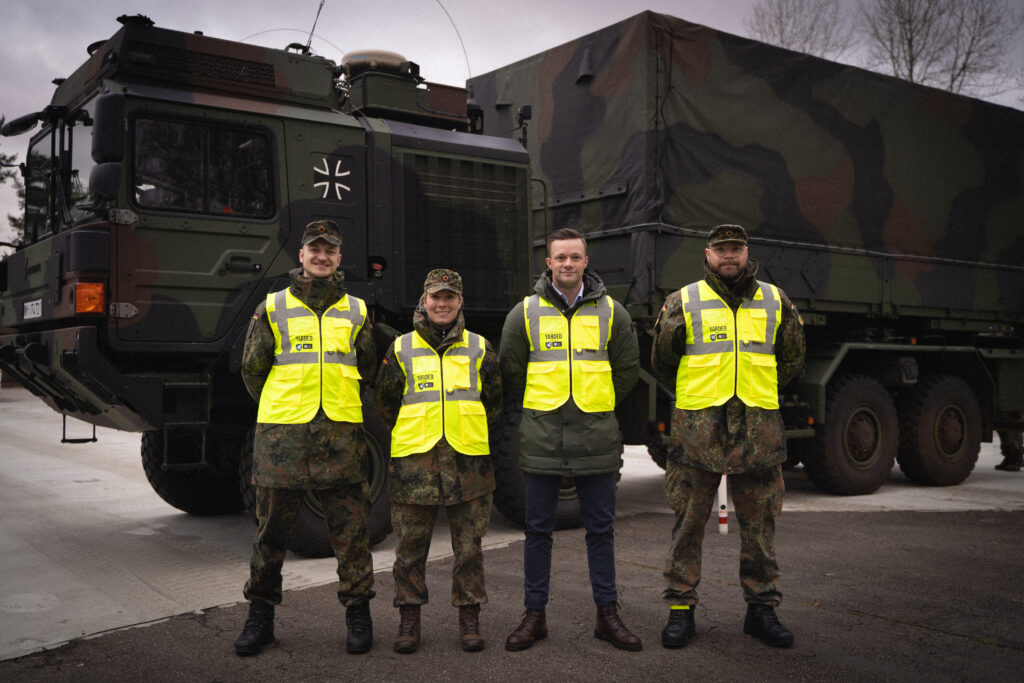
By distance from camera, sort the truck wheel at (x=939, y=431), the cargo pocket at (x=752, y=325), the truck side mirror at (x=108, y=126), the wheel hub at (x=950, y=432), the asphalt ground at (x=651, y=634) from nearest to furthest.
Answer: the asphalt ground at (x=651, y=634) → the cargo pocket at (x=752, y=325) → the truck side mirror at (x=108, y=126) → the truck wheel at (x=939, y=431) → the wheel hub at (x=950, y=432)

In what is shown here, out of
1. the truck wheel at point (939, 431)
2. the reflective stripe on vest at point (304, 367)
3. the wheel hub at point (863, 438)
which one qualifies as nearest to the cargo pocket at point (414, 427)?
the reflective stripe on vest at point (304, 367)

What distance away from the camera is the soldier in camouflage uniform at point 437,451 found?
4.06 meters

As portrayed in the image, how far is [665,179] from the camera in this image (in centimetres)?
720

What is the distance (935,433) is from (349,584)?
7305mm

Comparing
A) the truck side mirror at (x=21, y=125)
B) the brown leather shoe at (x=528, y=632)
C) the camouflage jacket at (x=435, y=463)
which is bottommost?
the brown leather shoe at (x=528, y=632)

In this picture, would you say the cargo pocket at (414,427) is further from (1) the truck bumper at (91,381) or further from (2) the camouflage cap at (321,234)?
(1) the truck bumper at (91,381)

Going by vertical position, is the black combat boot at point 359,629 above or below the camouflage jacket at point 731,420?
below

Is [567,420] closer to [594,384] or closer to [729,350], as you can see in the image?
[594,384]

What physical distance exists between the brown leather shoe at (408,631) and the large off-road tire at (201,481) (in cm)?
305

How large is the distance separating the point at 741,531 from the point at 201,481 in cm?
476

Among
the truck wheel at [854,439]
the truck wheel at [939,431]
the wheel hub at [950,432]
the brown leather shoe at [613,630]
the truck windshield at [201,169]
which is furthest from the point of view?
the wheel hub at [950,432]

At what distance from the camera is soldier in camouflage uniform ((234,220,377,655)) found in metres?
4.04

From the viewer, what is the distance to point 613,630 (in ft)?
13.2

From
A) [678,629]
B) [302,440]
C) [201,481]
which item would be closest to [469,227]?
[302,440]
